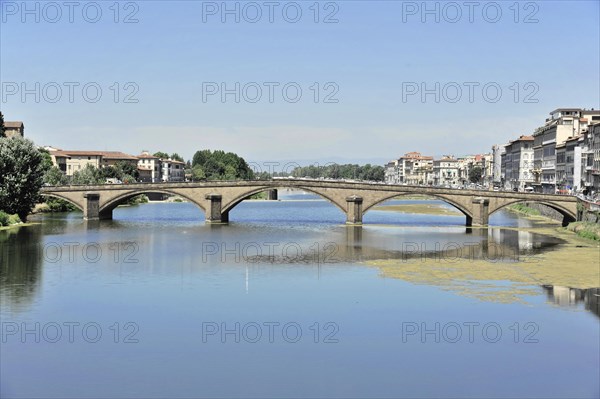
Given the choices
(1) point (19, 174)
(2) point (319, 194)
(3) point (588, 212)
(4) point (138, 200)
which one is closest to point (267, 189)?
(2) point (319, 194)

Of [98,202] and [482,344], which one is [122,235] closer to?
[98,202]

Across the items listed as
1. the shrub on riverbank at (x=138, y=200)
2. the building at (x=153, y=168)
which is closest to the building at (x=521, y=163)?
the shrub on riverbank at (x=138, y=200)

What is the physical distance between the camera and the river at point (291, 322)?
24594mm

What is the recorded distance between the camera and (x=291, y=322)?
107 feet

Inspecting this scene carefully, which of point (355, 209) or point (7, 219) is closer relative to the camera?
point (7, 219)

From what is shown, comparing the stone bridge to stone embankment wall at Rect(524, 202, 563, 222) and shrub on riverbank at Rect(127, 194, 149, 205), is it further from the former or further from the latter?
shrub on riverbank at Rect(127, 194, 149, 205)

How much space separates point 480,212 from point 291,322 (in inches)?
2047

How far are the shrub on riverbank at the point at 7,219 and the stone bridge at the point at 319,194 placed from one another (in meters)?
10.3

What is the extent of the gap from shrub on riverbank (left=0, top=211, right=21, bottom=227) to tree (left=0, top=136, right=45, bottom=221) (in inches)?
36.0

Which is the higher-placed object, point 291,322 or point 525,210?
point 525,210

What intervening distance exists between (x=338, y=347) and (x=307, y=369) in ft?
9.46

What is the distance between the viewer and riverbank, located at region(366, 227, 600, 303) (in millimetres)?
40312

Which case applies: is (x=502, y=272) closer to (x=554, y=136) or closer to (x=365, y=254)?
(x=365, y=254)

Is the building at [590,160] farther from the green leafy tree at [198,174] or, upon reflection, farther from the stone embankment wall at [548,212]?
the green leafy tree at [198,174]
